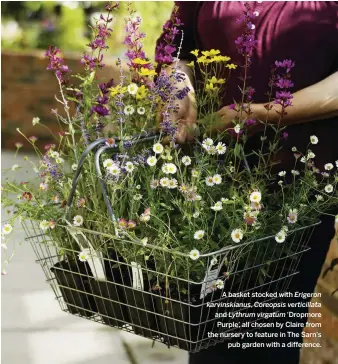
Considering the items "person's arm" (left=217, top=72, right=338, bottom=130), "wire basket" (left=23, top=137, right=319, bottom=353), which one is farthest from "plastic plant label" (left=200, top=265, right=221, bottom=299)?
"person's arm" (left=217, top=72, right=338, bottom=130)

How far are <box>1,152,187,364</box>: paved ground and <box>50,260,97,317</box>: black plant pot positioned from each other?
94 cm

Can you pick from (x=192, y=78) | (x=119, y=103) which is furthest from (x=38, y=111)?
(x=119, y=103)

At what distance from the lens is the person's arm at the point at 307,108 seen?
154 centimetres

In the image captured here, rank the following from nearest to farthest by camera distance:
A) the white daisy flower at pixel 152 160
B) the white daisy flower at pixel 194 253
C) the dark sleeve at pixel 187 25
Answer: the white daisy flower at pixel 194 253, the white daisy flower at pixel 152 160, the dark sleeve at pixel 187 25

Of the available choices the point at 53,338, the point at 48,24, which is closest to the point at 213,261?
the point at 53,338

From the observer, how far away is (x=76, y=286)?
5.05ft

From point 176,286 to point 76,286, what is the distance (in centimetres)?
25

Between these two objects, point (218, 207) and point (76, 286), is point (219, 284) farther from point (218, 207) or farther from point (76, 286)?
point (76, 286)

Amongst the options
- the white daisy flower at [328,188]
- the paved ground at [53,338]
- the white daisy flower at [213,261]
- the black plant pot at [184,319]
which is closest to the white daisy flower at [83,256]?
the black plant pot at [184,319]

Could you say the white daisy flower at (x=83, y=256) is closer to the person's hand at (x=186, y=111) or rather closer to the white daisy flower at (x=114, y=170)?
the white daisy flower at (x=114, y=170)

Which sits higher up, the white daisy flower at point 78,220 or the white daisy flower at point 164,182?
the white daisy flower at point 164,182

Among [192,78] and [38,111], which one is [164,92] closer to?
[192,78]

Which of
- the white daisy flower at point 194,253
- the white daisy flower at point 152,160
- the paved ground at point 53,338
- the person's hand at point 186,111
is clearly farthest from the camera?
the paved ground at point 53,338

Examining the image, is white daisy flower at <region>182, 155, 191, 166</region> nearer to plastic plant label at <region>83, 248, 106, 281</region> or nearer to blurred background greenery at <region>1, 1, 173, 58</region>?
plastic plant label at <region>83, 248, 106, 281</region>
